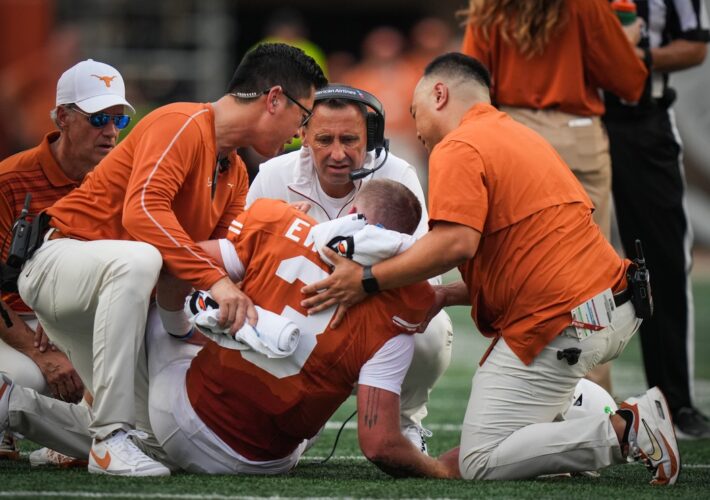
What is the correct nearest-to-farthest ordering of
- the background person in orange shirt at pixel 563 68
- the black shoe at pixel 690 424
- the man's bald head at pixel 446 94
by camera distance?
the man's bald head at pixel 446 94 < the background person in orange shirt at pixel 563 68 < the black shoe at pixel 690 424

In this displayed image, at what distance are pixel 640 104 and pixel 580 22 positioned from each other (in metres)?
0.65

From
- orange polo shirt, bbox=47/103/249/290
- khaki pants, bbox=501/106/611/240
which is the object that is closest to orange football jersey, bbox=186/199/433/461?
orange polo shirt, bbox=47/103/249/290

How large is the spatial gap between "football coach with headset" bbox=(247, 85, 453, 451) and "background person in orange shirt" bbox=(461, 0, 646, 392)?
98cm

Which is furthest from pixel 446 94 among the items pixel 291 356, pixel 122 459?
pixel 122 459

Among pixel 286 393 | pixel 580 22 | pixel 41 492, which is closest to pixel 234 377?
pixel 286 393

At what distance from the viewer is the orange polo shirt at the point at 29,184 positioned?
5.25 meters

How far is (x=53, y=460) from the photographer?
508 cm

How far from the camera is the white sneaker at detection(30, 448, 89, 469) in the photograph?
16.4 ft

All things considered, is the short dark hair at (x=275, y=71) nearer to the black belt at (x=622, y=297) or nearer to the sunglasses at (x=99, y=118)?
the sunglasses at (x=99, y=118)

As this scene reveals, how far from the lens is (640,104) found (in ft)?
21.6

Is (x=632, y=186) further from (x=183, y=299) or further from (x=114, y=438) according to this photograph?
(x=114, y=438)

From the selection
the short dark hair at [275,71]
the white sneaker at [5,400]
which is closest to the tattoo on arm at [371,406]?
the short dark hair at [275,71]

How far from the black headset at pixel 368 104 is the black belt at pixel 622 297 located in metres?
1.27

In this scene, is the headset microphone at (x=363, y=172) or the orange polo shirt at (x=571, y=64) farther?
the orange polo shirt at (x=571, y=64)
